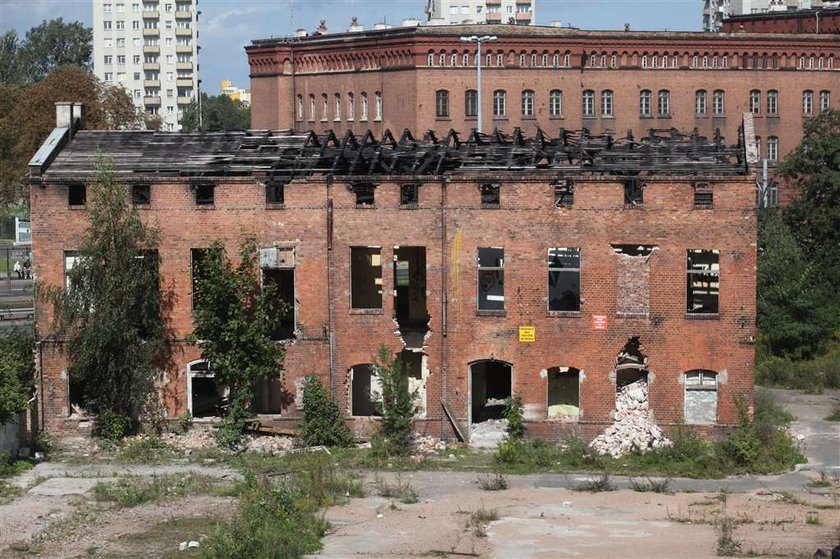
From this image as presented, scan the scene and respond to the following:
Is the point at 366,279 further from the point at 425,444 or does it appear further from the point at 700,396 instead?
the point at 700,396

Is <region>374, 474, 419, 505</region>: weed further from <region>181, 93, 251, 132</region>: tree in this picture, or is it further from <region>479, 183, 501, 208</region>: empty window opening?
<region>181, 93, 251, 132</region>: tree

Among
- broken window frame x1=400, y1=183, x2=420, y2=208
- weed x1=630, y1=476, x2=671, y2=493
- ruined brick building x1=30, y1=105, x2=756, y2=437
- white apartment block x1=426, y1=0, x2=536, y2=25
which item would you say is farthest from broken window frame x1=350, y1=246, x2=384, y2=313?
white apartment block x1=426, y1=0, x2=536, y2=25

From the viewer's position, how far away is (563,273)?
3631 centimetres

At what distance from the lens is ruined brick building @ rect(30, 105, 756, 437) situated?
116 ft

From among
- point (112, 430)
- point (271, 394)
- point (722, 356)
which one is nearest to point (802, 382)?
point (722, 356)

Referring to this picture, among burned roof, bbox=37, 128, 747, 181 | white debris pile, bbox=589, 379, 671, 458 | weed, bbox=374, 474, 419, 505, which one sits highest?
burned roof, bbox=37, 128, 747, 181

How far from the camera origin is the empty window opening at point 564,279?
36.1m

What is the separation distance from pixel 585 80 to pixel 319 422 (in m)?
50.2

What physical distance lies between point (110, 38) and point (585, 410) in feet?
321

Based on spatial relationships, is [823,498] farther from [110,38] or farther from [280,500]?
[110,38]

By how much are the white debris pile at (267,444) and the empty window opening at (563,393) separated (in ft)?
20.9

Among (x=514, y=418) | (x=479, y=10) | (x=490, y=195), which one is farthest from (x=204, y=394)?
(x=479, y=10)

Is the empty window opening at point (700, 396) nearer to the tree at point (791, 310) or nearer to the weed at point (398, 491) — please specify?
the weed at point (398, 491)

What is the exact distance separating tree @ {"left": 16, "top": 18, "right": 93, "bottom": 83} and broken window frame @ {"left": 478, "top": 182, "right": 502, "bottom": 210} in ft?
331
